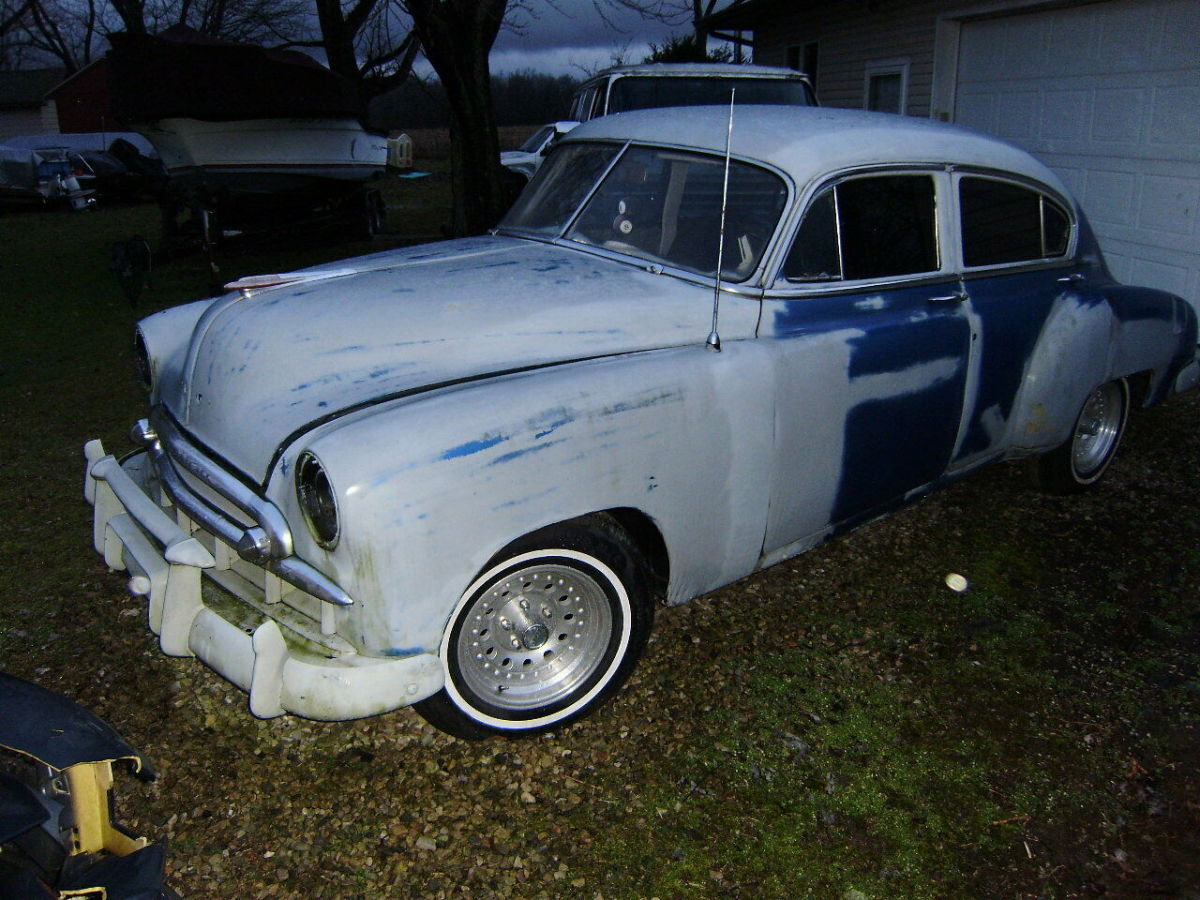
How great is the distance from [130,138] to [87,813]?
95.3ft

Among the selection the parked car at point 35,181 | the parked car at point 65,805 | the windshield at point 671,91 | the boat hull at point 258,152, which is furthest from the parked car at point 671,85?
the parked car at point 35,181

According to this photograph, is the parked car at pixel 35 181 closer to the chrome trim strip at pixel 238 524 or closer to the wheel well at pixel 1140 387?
the chrome trim strip at pixel 238 524

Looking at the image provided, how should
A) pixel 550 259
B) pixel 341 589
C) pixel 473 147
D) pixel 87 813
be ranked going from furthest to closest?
1. pixel 473 147
2. pixel 550 259
3. pixel 341 589
4. pixel 87 813

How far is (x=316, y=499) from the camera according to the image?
102 inches

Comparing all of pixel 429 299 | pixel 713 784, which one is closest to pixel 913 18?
pixel 429 299

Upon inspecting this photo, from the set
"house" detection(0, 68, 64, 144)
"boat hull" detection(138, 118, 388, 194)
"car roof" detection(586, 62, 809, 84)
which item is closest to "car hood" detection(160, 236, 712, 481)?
"car roof" detection(586, 62, 809, 84)

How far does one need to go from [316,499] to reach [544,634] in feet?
2.90

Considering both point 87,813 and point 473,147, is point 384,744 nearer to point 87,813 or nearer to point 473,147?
point 87,813

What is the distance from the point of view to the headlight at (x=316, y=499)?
254cm

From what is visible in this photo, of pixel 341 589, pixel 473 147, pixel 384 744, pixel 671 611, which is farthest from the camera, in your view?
pixel 473 147

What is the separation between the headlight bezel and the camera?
2533 millimetres

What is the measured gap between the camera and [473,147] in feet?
33.5

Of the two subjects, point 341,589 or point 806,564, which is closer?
point 341,589

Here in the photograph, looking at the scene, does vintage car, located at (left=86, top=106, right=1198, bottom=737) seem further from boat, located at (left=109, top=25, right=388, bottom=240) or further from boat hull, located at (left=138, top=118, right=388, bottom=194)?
boat hull, located at (left=138, top=118, right=388, bottom=194)
